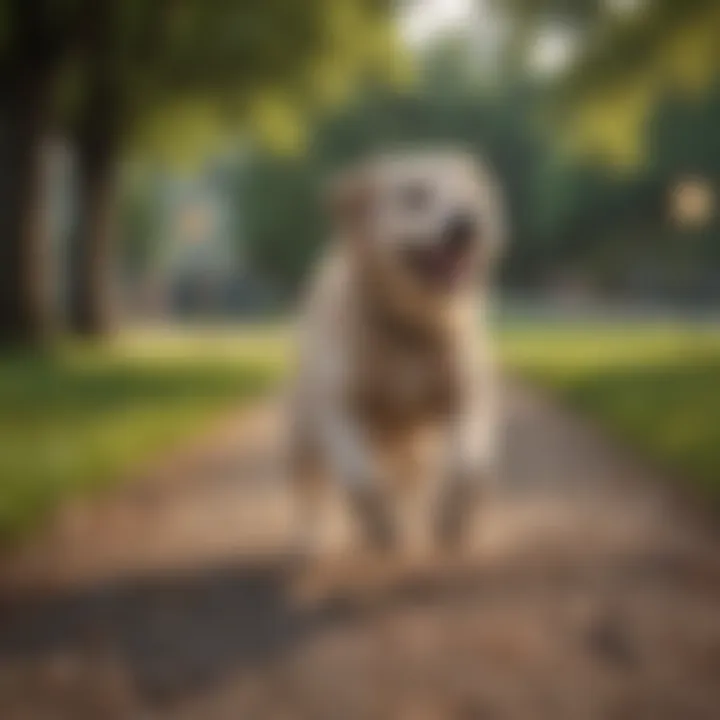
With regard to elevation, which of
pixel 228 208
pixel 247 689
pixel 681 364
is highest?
pixel 228 208

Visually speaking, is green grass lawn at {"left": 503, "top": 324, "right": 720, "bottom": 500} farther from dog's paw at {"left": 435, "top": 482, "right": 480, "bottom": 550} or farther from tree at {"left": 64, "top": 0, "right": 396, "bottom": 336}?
tree at {"left": 64, "top": 0, "right": 396, "bottom": 336}

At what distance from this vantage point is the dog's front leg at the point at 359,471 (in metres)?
1.13

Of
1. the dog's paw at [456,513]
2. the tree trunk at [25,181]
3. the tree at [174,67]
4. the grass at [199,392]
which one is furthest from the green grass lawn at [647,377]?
the tree trunk at [25,181]

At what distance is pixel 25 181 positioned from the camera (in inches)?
45.4

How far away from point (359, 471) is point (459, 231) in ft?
0.85

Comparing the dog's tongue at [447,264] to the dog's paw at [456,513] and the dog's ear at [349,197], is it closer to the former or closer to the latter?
the dog's ear at [349,197]

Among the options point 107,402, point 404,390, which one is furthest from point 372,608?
point 107,402

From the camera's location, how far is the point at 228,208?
3.38 feet

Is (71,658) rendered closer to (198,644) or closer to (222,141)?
(198,644)

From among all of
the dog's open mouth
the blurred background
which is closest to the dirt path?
the blurred background

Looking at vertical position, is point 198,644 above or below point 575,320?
below

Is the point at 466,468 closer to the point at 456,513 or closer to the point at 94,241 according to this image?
the point at 456,513

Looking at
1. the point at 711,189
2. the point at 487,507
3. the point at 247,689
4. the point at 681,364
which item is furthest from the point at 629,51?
the point at 247,689

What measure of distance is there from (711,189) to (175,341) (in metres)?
0.44
